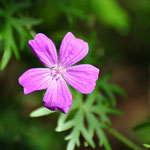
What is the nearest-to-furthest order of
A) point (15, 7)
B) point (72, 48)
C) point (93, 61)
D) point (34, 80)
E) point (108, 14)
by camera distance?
point (34, 80)
point (72, 48)
point (15, 7)
point (93, 61)
point (108, 14)

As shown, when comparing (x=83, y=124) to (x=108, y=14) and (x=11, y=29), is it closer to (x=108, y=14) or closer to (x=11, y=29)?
(x=11, y=29)

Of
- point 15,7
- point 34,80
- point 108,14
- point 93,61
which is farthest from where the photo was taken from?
point 108,14

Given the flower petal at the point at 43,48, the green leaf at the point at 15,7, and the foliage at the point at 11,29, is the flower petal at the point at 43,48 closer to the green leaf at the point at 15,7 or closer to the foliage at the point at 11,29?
the foliage at the point at 11,29

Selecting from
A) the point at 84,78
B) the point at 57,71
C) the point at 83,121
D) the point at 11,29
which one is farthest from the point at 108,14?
the point at 84,78

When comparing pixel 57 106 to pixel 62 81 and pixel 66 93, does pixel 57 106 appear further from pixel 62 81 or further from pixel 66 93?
pixel 62 81

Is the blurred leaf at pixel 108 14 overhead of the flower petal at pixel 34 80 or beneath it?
overhead

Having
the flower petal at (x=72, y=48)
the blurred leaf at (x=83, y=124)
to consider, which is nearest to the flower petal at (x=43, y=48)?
the flower petal at (x=72, y=48)
